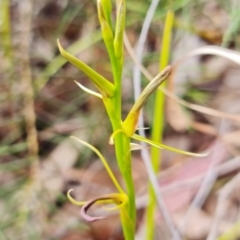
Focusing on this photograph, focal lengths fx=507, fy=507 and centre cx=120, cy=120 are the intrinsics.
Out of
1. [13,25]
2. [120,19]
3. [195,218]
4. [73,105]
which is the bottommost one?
[195,218]

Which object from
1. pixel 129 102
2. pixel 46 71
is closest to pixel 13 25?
pixel 46 71

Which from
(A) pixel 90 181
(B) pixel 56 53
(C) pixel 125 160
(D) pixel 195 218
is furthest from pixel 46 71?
(C) pixel 125 160

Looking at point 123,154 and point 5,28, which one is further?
point 5,28

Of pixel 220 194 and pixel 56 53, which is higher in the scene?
pixel 56 53

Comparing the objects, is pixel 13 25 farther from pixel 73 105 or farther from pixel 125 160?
pixel 125 160

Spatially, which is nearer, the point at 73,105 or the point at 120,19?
the point at 120,19

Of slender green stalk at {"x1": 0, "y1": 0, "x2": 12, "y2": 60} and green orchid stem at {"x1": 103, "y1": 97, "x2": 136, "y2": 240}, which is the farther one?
slender green stalk at {"x1": 0, "y1": 0, "x2": 12, "y2": 60}

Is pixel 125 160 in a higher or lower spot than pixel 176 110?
higher

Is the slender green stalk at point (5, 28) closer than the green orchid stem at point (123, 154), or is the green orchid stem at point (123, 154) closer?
the green orchid stem at point (123, 154)

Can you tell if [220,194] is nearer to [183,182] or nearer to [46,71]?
[183,182]
